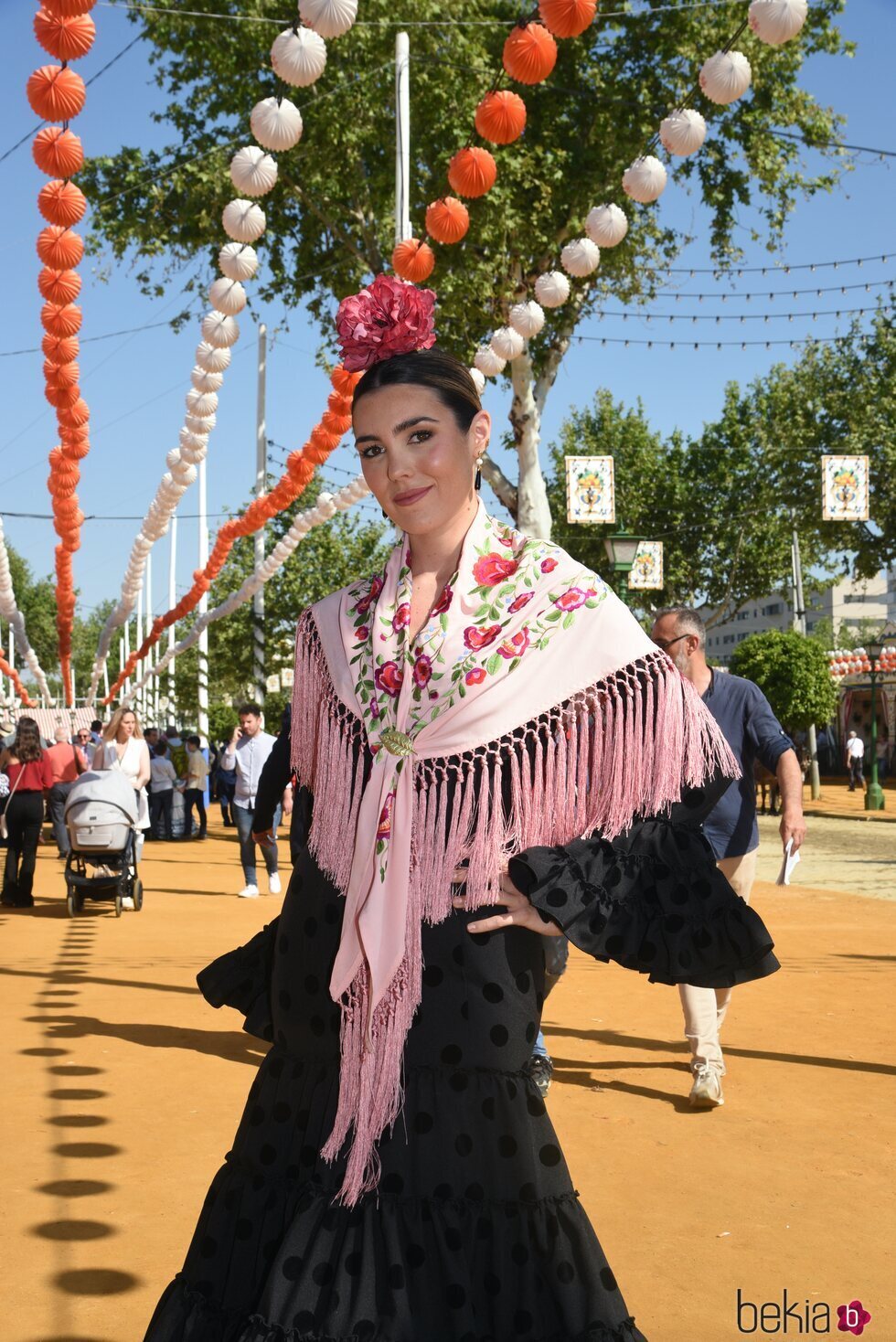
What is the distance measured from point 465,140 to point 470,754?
18.1m

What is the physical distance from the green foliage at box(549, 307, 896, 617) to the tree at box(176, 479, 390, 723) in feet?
32.4

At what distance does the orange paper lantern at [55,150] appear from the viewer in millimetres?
7676

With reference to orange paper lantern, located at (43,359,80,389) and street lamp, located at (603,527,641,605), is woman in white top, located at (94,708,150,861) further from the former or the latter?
street lamp, located at (603,527,641,605)

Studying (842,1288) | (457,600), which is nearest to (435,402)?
(457,600)

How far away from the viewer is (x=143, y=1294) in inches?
160

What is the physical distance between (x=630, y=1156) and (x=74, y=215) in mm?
6119

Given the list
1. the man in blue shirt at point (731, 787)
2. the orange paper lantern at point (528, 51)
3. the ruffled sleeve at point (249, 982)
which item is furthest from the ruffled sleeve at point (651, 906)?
the orange paper lantern at point (528, 51)

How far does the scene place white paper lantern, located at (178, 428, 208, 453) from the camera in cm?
1277

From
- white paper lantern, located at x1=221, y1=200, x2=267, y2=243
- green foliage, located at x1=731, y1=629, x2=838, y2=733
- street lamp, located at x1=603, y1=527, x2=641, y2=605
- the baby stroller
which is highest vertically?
white paper lantern, located at x1=221, y1=200, x2=267, y2=243

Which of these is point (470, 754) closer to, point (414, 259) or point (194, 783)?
point (414, 259)

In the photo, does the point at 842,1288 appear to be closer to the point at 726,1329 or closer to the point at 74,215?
the point at 726,1329

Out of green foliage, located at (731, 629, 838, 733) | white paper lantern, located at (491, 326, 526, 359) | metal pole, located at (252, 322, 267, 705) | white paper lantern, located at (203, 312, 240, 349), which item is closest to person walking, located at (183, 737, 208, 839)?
metal pole, located at (252, 322, 267, 705)

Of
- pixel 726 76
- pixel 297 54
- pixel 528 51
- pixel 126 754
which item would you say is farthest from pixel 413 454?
pixel 126 754

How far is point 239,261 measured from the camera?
31.6 feet
